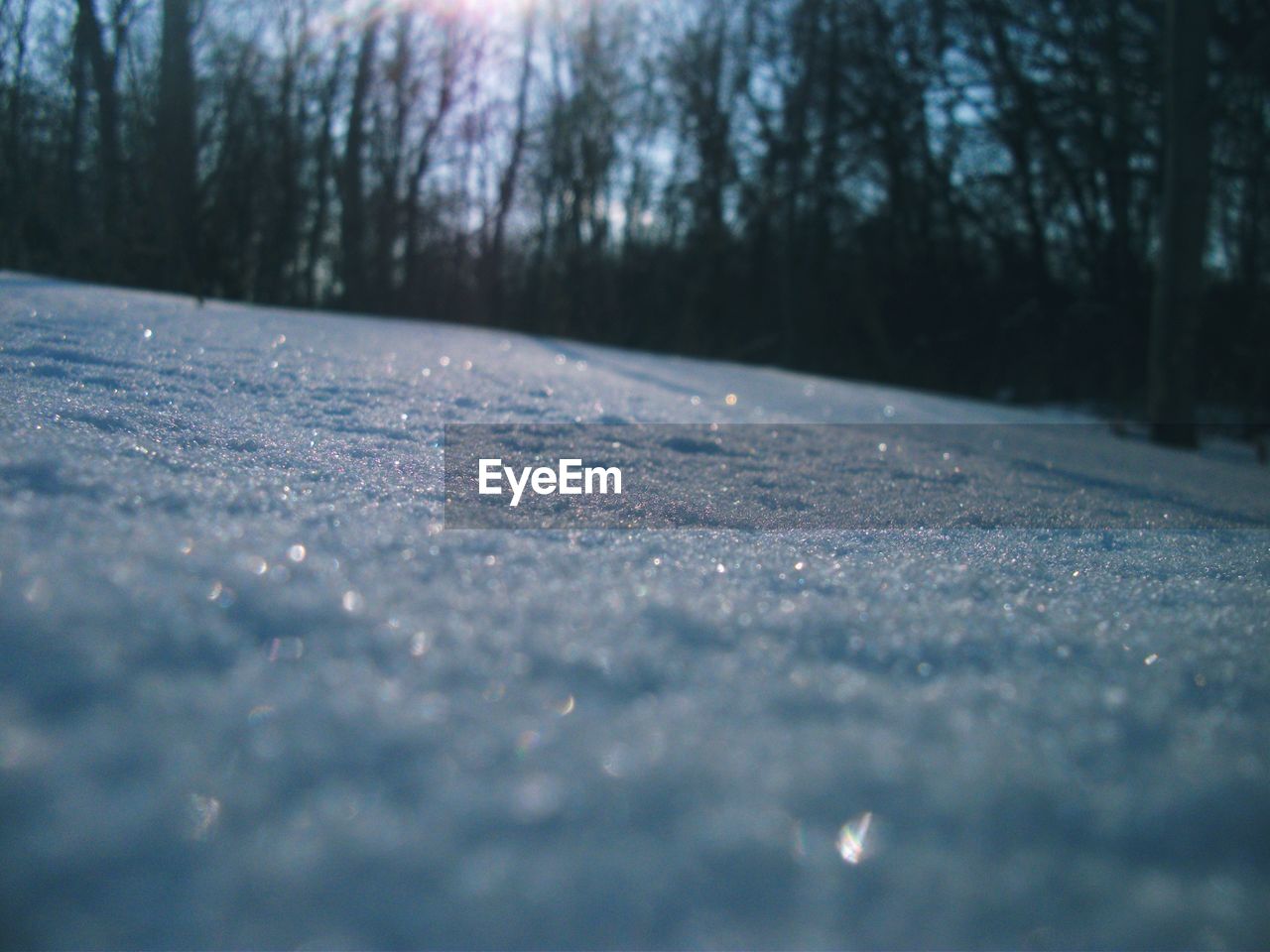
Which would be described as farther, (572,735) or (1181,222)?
(1181,222)

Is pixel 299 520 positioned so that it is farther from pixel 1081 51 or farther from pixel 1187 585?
pixel 1081 51

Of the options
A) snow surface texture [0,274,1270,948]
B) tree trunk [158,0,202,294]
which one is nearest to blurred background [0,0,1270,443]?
tree trunk [158,0,202,294]

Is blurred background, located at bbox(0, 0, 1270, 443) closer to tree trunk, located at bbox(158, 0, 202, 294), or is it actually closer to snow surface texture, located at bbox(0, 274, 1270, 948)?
tree trunk, located at bbox(158, 0, 202, 294)

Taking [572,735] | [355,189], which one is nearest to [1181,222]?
[572,735]

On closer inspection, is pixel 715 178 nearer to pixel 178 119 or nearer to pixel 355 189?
pixel 355 189

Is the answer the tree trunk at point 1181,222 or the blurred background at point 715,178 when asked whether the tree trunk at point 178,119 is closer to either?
the blurred background at point 715,178

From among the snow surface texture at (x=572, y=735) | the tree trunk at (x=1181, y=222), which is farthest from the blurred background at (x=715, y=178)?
the snow surface texture at (x=572, y=735)
